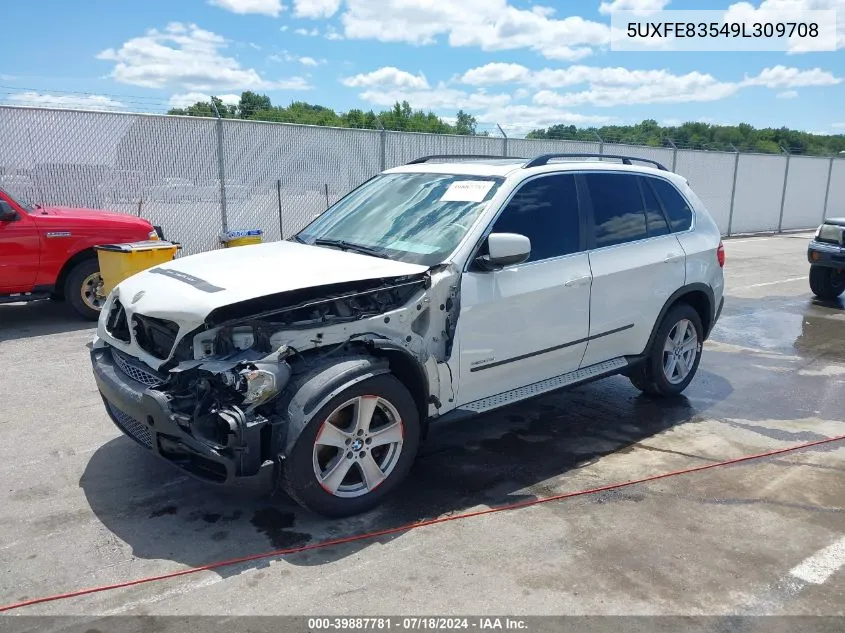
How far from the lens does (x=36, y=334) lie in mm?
7750

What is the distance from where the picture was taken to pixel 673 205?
577cm

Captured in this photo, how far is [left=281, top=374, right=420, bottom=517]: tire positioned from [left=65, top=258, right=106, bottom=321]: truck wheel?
5.65m

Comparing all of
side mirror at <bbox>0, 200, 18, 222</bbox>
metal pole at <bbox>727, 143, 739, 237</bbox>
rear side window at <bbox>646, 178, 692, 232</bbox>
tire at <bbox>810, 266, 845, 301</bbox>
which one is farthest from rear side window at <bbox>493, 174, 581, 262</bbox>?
metal pole at <bbox>727, 143, 739, 237</bbox>

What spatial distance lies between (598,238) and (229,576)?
131 inches

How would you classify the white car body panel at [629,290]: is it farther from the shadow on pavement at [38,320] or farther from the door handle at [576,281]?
the shadow on pavement at [38,320]

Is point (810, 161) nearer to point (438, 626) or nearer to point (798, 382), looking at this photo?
point (798, 382)

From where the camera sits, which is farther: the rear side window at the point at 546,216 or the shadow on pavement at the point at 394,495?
the rear side window at the point at 546,216

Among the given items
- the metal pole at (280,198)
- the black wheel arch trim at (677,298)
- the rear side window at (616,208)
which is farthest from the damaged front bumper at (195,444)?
the metal pole at (280,198)

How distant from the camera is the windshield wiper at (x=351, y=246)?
438 cm

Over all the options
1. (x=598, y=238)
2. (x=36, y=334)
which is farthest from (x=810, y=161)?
(x=36, y=334)

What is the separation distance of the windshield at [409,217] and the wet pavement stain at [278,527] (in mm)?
1654

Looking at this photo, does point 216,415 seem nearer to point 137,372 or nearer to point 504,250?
point 137,372

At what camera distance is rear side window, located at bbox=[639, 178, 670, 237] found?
5488mm

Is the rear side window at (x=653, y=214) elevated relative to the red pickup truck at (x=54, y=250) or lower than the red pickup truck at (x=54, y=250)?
elevated
